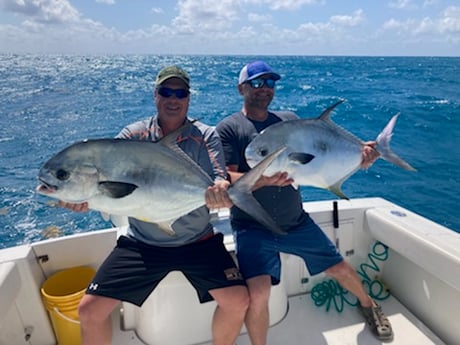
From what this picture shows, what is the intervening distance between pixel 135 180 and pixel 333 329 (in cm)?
181

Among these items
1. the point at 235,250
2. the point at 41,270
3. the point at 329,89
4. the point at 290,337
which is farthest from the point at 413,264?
the point at 329,89

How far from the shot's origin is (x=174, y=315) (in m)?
2.38

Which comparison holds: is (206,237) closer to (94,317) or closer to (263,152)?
(263,152)

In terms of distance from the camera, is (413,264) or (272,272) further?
(413,264)

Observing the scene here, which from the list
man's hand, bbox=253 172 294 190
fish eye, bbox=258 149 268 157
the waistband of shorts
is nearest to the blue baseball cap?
fish eye, bbox=258 149 268 157

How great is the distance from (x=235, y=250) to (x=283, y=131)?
34.0 inches

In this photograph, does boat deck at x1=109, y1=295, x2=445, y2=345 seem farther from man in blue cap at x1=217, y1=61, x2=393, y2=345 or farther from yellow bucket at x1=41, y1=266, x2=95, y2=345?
yellow bucket at x1=41, y1=266, x2=95, y2=345

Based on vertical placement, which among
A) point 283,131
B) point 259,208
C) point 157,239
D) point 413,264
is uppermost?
point 283,131

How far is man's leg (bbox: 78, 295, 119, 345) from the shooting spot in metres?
1.99

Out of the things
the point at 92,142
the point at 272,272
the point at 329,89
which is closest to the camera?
the point at 92,142

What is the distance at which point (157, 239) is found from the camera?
223 cm

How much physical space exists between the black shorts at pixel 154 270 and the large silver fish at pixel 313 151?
24.2 inches

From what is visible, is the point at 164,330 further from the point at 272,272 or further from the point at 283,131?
the point at 283,131

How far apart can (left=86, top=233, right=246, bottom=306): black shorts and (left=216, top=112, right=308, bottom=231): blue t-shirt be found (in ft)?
1.37
